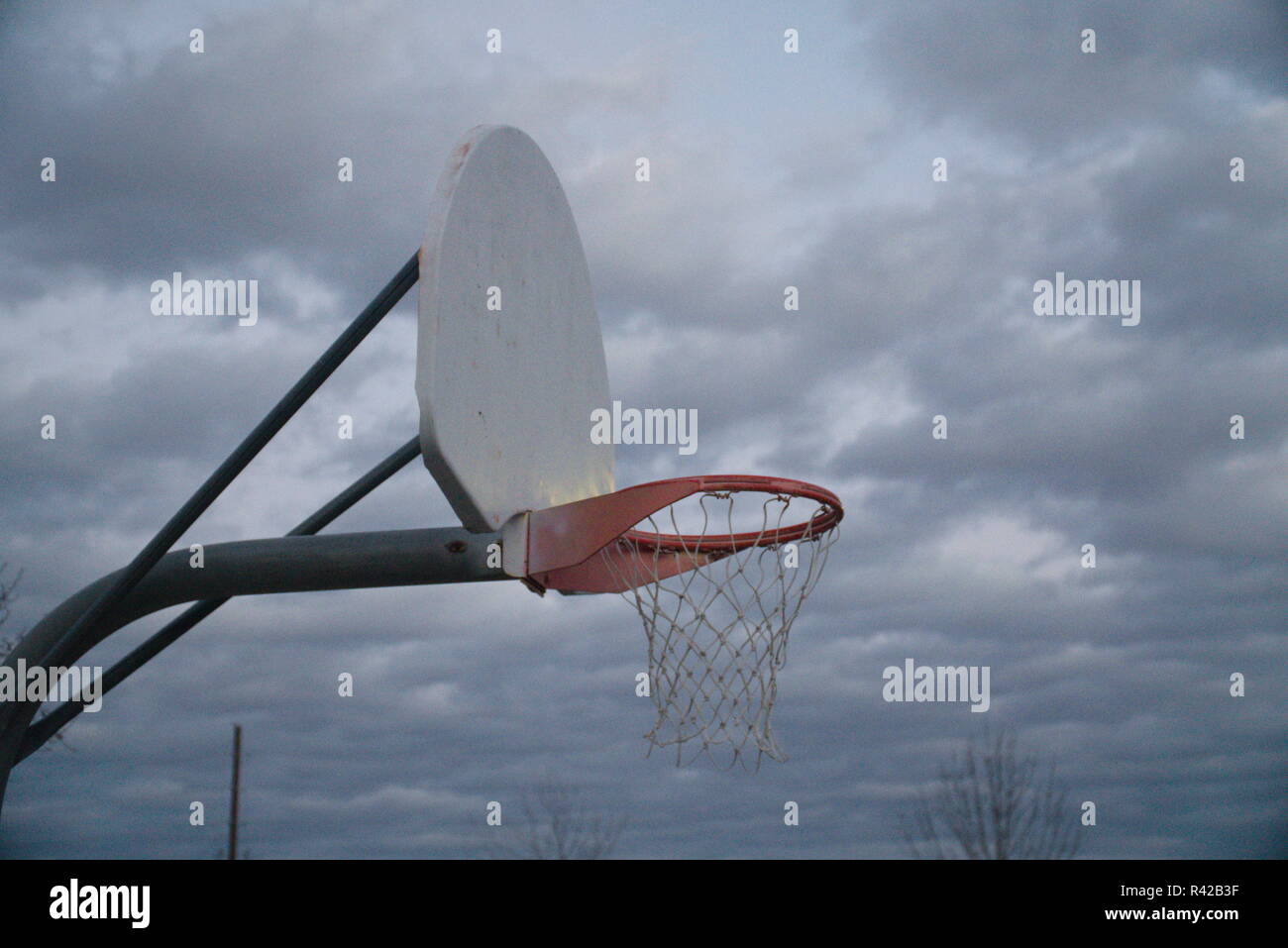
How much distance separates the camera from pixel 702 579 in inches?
217

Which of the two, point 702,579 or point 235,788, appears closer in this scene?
point 702,579

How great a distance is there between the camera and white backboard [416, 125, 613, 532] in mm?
4375

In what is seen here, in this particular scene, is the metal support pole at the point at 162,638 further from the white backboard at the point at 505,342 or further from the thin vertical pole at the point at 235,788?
the thin vertical pole at the point at 235,788

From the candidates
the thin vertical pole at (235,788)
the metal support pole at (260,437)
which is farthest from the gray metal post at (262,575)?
the thin vertical pole at (235,788)

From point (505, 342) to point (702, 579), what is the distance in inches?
54.2

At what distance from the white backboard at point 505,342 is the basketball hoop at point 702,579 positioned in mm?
321

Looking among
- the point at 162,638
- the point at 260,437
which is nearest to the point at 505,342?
the point at 260,437

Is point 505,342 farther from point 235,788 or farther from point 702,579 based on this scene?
point 235,788

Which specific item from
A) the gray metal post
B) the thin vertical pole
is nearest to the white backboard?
the gray metal post

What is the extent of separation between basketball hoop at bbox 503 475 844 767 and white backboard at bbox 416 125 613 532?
321 mm
